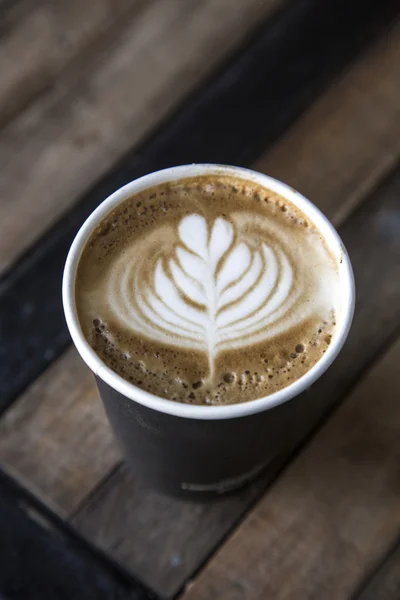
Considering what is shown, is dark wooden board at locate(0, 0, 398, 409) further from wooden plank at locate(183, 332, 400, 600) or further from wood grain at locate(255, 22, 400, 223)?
wooden plank at locate(183, 332, 400, 600)

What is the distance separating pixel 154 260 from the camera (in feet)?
2.09

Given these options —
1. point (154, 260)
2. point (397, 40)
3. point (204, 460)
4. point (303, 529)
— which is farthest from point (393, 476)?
point (397, 40)

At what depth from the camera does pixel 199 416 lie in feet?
1.79

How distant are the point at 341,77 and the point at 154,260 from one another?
0.53 meters

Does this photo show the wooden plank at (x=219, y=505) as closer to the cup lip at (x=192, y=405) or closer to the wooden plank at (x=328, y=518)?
the wooden plank at (x=328, y=518)

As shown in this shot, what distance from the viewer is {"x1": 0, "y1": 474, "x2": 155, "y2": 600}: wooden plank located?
74 cm

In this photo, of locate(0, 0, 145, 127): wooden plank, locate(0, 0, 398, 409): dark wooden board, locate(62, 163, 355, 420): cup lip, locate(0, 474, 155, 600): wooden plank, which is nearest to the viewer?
locate(62, 163, 355, 420): cup lip

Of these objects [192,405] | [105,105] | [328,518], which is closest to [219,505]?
[328,518]

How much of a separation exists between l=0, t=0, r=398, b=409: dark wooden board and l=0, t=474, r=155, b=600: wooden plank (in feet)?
0.47

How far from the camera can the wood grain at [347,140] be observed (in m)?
0.95

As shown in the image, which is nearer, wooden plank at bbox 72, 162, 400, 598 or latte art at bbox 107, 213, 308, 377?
latte art at bbox 107, 213, 308, 377

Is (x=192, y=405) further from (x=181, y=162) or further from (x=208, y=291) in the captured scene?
(x=181, y=162)

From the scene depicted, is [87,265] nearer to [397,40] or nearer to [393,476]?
[393,476]

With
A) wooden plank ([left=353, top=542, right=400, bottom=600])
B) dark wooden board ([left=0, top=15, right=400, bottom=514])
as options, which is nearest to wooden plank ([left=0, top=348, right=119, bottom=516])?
dark wooden board ([left=0, top=15, right=400, bottom=514])
